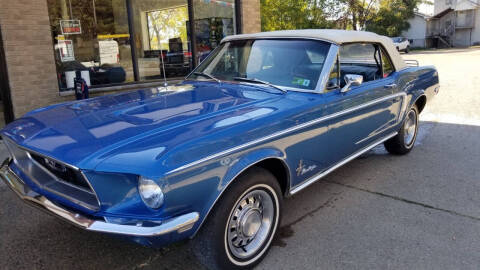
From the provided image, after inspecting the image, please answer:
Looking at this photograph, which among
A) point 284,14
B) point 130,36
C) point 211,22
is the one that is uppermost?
point 284,14

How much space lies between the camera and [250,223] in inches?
113

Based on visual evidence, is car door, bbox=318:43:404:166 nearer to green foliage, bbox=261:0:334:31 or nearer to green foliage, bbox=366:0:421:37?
green foliage, bbox=261:0:334:31

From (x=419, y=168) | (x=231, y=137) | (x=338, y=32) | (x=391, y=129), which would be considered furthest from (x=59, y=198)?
(x=419, y=168)

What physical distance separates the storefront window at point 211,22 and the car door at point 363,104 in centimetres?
537

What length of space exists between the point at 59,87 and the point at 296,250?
19.5 ft

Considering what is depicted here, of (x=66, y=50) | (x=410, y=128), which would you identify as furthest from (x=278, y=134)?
(x=66, y=50)

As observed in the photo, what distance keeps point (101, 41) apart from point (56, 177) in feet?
20.2

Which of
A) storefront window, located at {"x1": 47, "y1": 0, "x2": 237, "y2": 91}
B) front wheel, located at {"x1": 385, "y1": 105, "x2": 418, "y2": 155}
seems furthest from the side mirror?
storefront window, located at {"x1": 47, "y1": 0, "x2": 237, "y2": 91}

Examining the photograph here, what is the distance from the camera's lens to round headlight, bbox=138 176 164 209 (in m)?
2.20

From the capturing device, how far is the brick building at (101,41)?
21.4 ft

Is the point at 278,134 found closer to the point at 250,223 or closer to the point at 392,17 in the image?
the point at 250,223

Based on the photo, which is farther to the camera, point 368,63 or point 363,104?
point 368,63

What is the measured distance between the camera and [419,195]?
4145mm

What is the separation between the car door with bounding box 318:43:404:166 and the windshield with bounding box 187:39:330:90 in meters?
0.25
